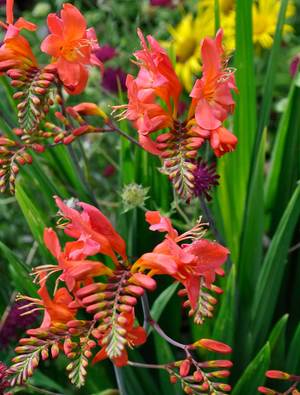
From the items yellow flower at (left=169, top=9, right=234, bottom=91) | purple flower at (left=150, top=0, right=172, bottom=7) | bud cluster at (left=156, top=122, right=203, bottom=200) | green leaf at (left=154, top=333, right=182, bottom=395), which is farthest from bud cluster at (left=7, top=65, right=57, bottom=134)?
purple flower at (left=150, top=0, right=172, bottom=7)

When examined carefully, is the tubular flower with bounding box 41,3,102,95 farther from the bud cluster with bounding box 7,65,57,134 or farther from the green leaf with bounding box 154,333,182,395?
the green leaf with bounding box 154,333,182,395

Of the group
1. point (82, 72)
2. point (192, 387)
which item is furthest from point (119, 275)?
point (82, 72)

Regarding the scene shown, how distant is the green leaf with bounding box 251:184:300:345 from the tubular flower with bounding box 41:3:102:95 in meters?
0.38

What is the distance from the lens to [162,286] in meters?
1.28

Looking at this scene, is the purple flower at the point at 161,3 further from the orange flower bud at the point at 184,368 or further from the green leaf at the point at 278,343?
the orange flower bud at the point at 184,368

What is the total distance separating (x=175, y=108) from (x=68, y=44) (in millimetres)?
171

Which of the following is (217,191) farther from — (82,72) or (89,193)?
(82,72)

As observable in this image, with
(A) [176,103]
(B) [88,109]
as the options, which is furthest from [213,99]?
(B) [88,109]

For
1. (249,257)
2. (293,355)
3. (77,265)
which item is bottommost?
(293,355)

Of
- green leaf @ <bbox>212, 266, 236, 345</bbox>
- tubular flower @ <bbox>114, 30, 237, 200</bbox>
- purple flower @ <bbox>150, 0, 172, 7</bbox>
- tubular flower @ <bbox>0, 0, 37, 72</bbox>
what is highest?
tubular flower @ <bbox>0, 0, 37, 72</bbox>

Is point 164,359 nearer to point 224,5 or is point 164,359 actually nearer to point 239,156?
point 239,156

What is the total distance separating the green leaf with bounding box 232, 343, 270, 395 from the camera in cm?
100

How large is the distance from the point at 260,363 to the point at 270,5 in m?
1.20

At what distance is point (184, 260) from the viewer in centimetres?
73
